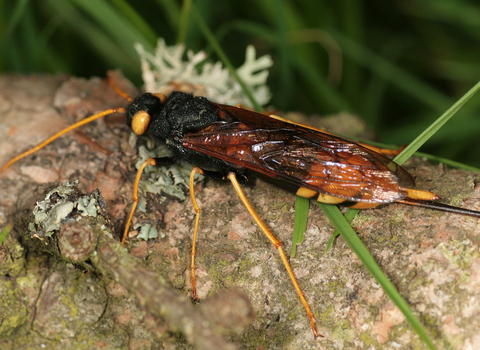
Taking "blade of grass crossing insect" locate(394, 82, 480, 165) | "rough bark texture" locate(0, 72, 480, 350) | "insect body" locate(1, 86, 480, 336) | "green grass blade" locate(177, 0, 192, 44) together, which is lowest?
"rough bark texture" locate(0, 72, 480, 350)

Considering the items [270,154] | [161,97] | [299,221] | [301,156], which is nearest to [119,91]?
[161,97]

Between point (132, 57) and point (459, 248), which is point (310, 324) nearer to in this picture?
point (459, 248)

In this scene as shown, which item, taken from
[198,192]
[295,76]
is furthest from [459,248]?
[295,76]

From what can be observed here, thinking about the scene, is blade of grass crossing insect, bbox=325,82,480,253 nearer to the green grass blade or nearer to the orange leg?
the orange leg

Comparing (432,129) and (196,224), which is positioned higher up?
(432,129)

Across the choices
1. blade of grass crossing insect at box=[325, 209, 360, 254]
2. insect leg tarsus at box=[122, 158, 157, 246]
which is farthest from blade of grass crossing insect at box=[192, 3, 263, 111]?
blade of grass crossing insect at box=[325, 209, 360, 254]

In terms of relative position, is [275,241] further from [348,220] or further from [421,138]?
[421,138]
